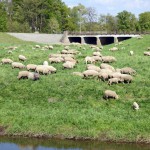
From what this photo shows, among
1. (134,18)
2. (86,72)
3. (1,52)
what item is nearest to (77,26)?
(134,18)

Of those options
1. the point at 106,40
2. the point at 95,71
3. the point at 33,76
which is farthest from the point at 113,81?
the point at 106,40

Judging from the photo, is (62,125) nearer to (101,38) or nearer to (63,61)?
(63,61)

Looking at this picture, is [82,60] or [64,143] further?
[82,60]

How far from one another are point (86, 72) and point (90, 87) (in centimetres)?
218

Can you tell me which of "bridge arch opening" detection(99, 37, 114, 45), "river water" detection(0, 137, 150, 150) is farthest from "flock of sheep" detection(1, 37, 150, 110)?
"bridge arch opening" detection(99, 37, 114, 45)

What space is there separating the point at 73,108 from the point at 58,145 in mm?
4143

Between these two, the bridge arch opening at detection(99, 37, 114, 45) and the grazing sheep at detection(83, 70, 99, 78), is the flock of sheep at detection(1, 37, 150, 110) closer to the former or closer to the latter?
the grazing sheep at detection(83, 70, 99, 78)

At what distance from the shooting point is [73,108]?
2497 cm

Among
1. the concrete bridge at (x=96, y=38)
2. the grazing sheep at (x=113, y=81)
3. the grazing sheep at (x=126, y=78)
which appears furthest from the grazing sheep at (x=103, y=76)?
the concrete bridge at (x=96, y=38)

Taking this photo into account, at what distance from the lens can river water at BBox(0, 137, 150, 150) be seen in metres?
20.8

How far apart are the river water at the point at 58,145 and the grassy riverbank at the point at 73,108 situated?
587 millimetres

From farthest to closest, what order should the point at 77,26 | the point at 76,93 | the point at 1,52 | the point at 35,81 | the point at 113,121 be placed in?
the point at 77,26 → the point at 1,52 → the point at 35,81 → the point at 76,93 → the point at 113,121

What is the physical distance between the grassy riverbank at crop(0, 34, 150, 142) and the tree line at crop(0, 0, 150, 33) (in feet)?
269

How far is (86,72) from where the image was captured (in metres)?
29.4
